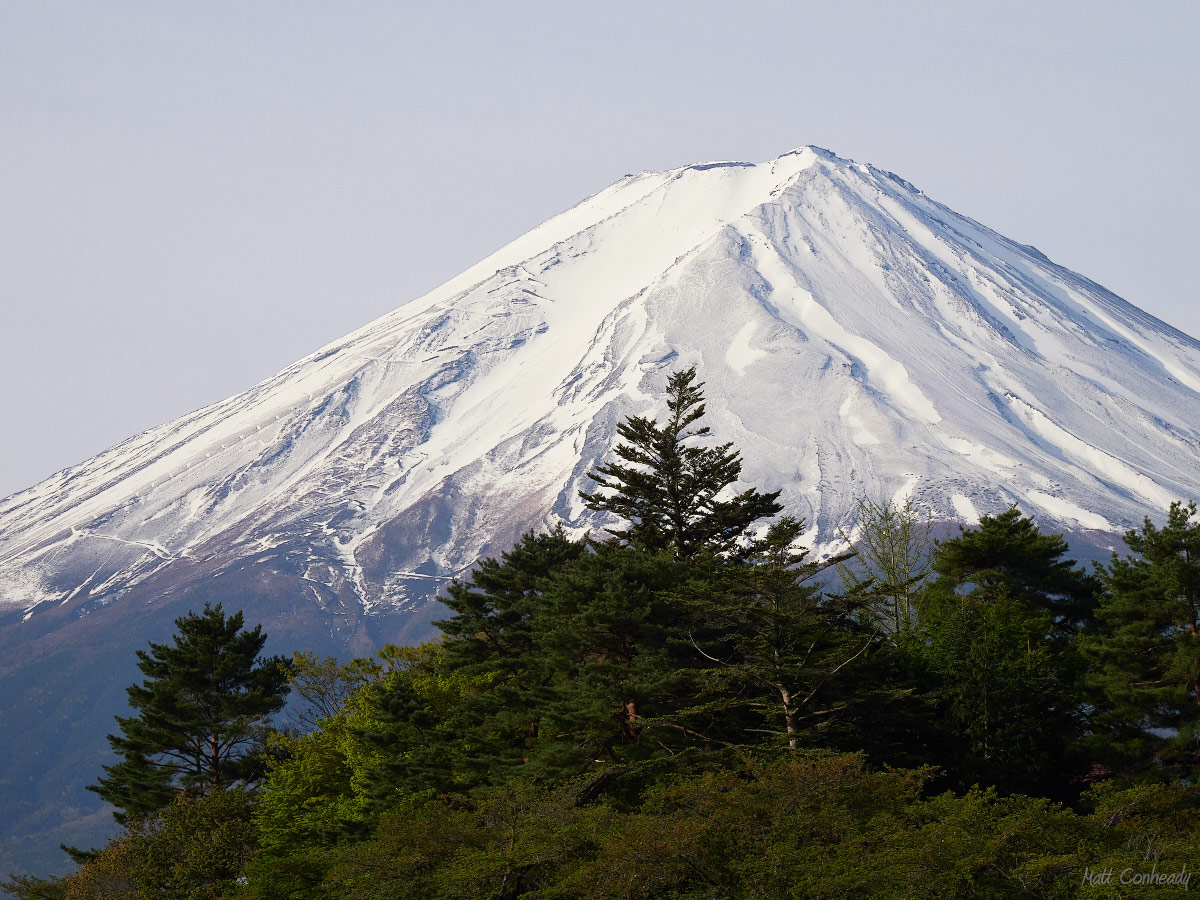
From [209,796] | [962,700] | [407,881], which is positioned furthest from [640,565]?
[209,796]

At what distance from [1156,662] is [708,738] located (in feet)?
40.0

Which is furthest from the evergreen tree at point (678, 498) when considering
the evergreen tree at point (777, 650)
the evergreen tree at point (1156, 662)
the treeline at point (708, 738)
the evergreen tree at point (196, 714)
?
the evergreen tree at point (196, 714)

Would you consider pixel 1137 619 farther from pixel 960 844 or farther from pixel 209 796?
pixel 209 796

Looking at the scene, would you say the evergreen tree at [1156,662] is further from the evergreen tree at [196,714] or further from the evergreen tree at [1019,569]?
the evergreen tree at [196,714]

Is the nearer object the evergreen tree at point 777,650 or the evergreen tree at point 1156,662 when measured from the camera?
the evergreen tree at point 777,650

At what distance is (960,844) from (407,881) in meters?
10.4

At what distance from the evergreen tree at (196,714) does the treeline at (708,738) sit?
15cm

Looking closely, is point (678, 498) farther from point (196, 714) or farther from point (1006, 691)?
point (196, 714)

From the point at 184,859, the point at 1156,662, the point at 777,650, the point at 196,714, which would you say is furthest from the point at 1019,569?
the point at 196,714

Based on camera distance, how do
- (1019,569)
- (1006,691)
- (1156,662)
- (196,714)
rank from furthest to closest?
(196,714) → (1019,569) → (1006,691) → (1156,662)

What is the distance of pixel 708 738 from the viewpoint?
3027 cm

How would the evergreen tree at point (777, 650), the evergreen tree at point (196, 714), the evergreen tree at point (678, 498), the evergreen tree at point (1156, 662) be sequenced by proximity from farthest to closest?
the evergreen tree at point (196, 714) → the evergreen tree at point (678, 498) → the evergreen tree at point (1156, 662) → the evergreen tree at point (777, 650)

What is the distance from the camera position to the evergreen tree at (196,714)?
48.9 meters

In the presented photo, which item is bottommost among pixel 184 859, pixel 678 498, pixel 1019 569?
pixel 1019 569
